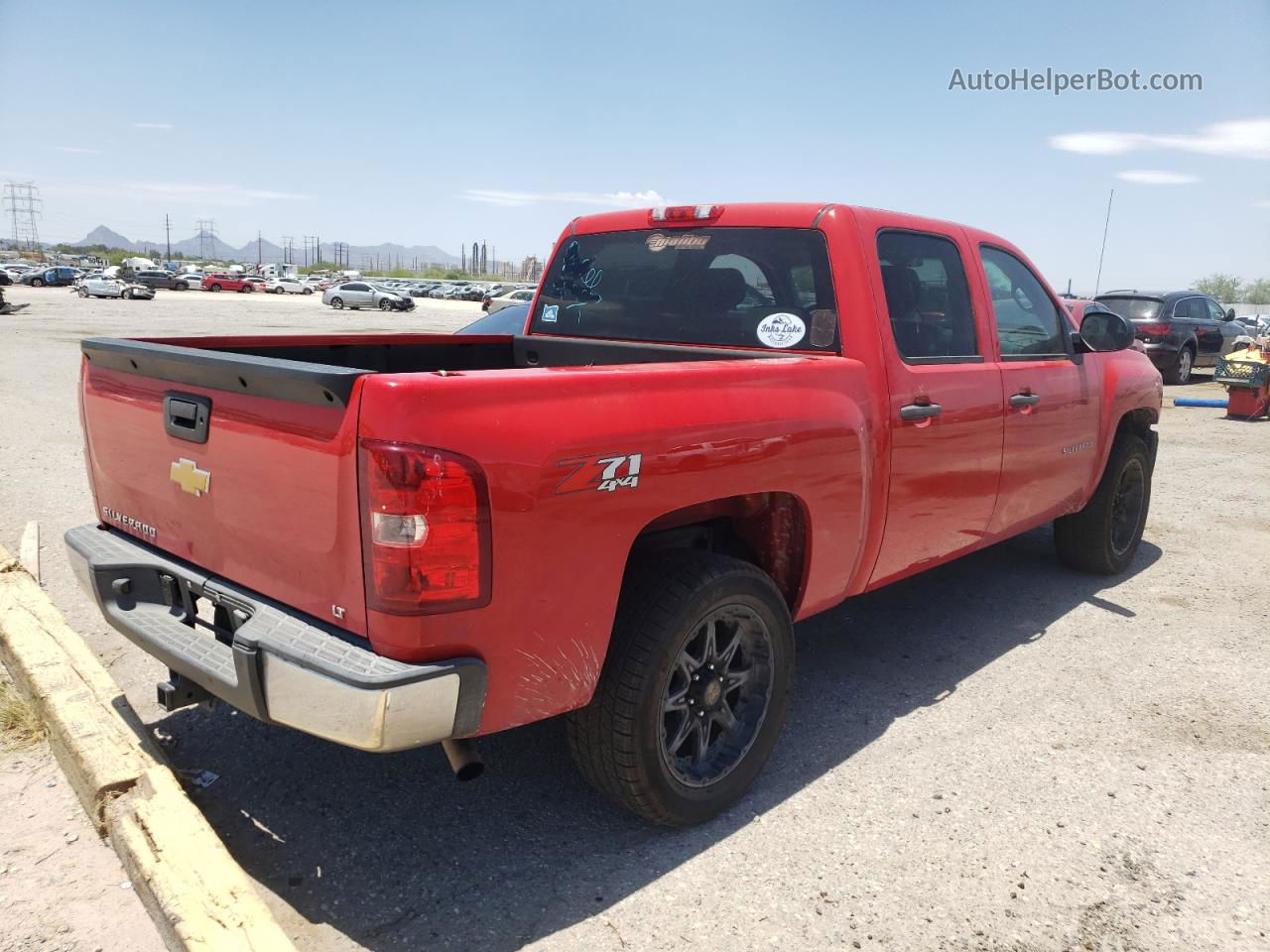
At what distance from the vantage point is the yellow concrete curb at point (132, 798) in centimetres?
216

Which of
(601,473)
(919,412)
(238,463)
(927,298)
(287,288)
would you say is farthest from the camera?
(287,288)

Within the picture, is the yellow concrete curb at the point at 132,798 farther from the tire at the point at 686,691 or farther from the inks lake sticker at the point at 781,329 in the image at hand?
the inks lake sticker at the point at 781,329

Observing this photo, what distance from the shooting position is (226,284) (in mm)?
71562

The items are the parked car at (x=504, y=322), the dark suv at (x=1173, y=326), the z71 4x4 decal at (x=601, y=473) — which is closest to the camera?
the z71 4x4 decal at (x=601, y=473)

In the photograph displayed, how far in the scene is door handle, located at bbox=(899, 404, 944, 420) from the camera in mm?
3518

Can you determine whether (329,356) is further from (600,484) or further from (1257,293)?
(1257,293)

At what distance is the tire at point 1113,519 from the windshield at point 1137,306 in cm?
1273

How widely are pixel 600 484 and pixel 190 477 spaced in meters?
1.24

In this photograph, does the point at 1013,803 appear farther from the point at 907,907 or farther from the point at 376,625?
the point at 376,625

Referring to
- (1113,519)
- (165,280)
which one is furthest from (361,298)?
(1113,519)

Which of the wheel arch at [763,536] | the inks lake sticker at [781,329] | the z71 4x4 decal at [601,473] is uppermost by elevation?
the inks lake sticker at [781,329]

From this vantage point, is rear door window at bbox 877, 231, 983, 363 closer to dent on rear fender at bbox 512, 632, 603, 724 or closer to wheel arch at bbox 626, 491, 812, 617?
wheel arch at bbox 626, 491, 812, 617

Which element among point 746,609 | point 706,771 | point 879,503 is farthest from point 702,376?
point 706,771

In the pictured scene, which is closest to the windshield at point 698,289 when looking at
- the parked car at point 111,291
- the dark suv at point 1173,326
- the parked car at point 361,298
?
the dark suv at point 1173,326
